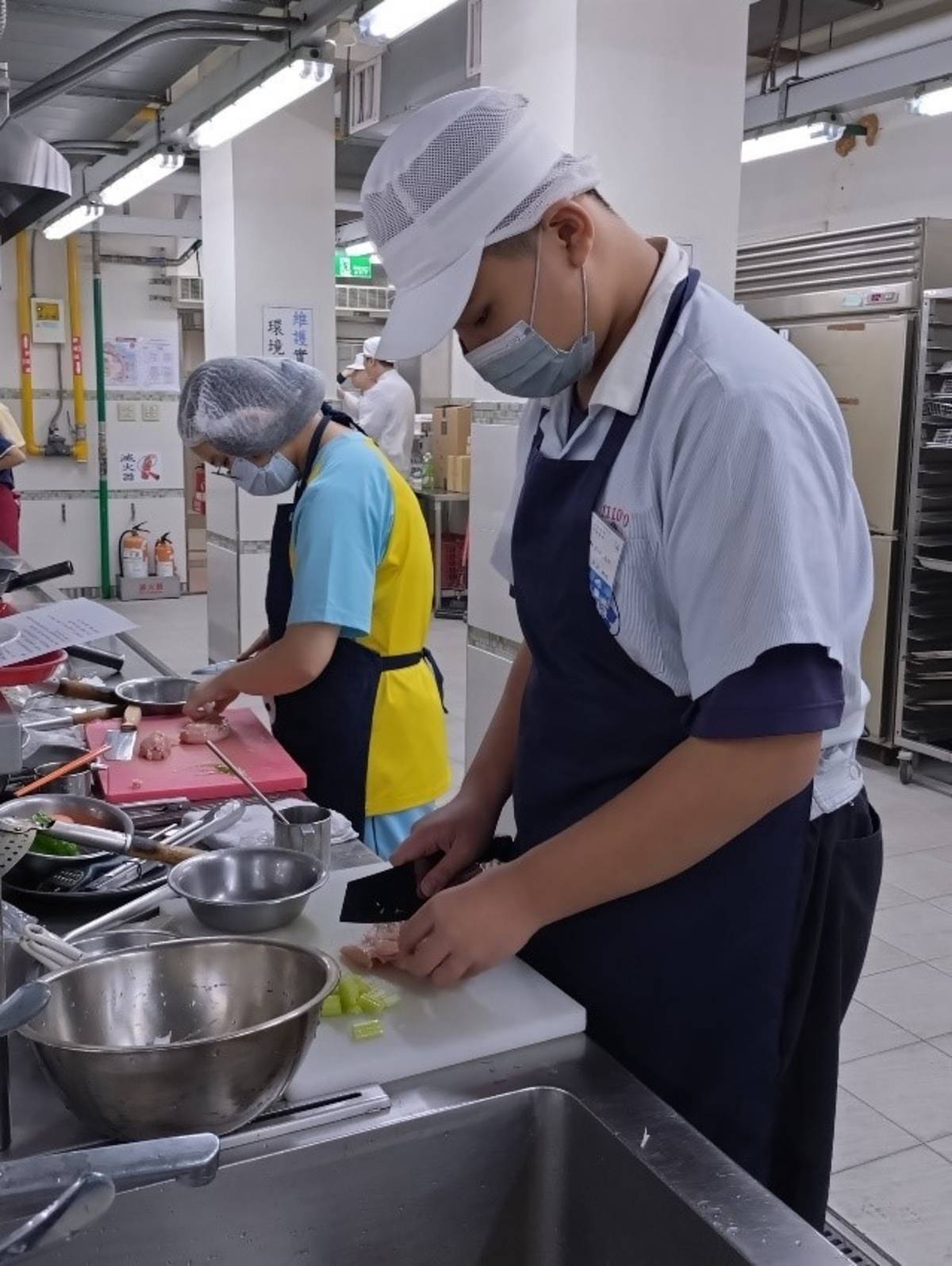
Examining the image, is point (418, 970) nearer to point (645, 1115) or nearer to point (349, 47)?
point (645, 1115)

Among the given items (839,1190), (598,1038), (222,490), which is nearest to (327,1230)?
(598,1038)

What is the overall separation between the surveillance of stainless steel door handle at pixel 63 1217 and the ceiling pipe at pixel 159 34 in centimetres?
485

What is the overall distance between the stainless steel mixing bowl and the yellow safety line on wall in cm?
900

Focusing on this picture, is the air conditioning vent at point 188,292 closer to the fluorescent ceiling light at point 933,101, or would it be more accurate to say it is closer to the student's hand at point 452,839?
the fluorescent ceiling light at point 933,101

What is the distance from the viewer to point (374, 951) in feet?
4.57

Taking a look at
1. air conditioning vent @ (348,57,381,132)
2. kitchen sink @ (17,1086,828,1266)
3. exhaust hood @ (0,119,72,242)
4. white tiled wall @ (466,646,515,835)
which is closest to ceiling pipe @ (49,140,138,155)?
air conditioning vent @ (348,57,381,132)

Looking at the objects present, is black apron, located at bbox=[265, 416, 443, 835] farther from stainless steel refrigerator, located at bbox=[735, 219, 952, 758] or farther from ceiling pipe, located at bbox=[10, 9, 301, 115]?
stainless steel refrigerator, located at bbox=[735, 219, 952, 758]

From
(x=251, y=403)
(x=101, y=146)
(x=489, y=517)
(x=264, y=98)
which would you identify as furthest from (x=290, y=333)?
(x=251, y=403)

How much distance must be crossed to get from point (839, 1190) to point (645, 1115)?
1710 millimetres

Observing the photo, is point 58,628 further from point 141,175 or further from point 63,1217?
point 141,175

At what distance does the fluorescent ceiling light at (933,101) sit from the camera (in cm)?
540

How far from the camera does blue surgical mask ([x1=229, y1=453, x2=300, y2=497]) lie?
8.97 feet

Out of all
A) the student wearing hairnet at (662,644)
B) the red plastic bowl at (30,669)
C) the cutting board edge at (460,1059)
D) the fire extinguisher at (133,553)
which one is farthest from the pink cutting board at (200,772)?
the fire extinguisher at (133,553)

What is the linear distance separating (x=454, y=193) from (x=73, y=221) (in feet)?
26.7
